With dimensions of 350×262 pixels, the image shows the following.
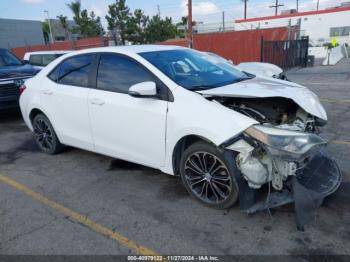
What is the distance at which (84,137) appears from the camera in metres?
4.46

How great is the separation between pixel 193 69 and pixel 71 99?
5.77 ft

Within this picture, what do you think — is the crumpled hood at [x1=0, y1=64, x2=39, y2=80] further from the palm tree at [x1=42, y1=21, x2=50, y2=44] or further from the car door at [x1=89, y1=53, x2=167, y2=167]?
the palm tree at [x1=42, y1=21, x2=50, y2=44]

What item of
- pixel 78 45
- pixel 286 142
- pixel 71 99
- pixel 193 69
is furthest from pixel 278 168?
pixel 78 45

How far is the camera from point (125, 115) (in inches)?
149

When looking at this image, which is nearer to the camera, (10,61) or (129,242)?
(129,242)

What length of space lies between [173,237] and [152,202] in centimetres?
72

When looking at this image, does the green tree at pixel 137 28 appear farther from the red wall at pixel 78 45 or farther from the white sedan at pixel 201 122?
the white sedan at pixel 201 122

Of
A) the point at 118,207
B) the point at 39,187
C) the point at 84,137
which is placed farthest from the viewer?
the point at 84,137

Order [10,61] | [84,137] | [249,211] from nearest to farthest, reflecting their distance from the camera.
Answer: [249,211]
[84,137]
[10,61]

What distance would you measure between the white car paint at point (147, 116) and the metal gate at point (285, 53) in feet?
39.8

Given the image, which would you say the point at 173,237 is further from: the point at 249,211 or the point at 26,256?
the point at 26,256

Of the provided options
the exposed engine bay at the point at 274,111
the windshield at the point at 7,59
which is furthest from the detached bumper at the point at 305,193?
the windshield at the point at 7,59

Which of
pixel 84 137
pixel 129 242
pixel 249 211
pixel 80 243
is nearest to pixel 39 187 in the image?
pixel 84 137

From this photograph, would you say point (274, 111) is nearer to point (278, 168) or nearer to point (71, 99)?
point (278, 168)
